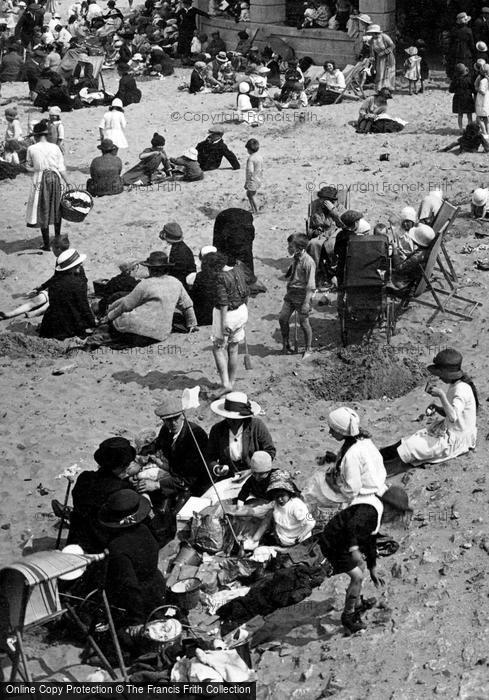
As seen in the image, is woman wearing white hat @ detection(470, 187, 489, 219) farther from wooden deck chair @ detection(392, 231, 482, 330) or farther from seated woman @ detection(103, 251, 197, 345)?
seated woman @ detection(103, 251, 197, 345)

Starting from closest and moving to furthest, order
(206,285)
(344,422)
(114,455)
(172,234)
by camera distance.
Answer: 1. (344,422)
2. (114,455)
3. (206,285)
4. (172,234)

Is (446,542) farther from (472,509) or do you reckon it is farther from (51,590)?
(51,590)

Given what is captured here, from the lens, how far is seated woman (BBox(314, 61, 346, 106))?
22.6 meters

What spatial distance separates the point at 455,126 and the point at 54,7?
19341mm

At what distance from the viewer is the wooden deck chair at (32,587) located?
608cm

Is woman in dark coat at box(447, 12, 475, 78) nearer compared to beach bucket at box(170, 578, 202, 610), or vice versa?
beach bucket at box(170, 578, 202, 610)

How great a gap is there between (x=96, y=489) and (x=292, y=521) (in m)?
1.50

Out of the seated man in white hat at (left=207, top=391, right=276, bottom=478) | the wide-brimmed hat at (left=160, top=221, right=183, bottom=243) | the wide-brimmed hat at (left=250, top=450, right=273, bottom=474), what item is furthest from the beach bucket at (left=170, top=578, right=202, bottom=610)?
the wide-brimmed hat at (left=160, top=221, right=183, bottom=243)

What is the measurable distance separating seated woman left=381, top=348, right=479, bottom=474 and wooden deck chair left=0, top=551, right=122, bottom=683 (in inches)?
154

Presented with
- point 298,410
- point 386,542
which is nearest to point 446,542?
point 386,542

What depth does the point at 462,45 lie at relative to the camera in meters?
22.5

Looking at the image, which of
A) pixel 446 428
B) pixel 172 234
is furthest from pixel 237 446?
pixel 172 234

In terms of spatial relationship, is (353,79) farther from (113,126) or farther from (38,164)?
(38,164)

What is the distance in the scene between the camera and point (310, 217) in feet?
46.5
